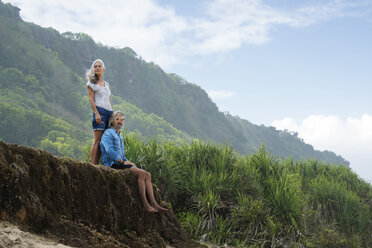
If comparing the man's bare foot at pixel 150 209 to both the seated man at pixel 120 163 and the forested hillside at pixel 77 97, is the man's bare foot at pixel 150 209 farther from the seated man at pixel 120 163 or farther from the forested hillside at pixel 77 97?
the forested hillside at pixel 77 97

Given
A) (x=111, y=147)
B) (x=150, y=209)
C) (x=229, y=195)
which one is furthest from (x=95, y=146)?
(x=229, y=195)

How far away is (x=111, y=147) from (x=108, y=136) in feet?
0.58

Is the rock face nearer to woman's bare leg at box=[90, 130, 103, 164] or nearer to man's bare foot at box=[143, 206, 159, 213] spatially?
man's bare foot at box=[143, 206, 159, 213]

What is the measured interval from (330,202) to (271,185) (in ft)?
12.0

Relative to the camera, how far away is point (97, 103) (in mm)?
5590

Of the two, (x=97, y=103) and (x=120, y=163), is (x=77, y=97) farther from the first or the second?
(x=120, y=163)

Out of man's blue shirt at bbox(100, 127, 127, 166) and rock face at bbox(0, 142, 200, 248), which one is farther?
man's blue shirt at bbox(100, 127, 127, 166)

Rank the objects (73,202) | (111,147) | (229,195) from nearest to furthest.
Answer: (73,202) → (111,147) → (229,195)

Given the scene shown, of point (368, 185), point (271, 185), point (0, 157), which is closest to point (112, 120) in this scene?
point (0, 157)

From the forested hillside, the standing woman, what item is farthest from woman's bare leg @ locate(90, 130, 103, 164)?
the forested hillside

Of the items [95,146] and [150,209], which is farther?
[95,146]

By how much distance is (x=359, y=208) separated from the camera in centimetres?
1169

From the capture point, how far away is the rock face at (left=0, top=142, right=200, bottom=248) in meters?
3.04

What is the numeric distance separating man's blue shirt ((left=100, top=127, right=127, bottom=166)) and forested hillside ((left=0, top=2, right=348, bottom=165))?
20662mm
